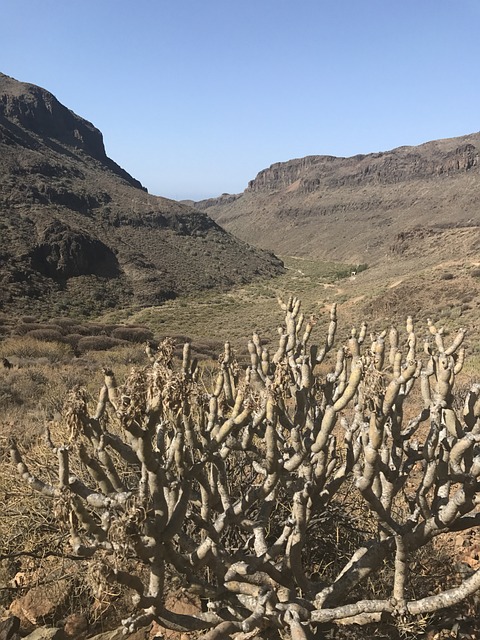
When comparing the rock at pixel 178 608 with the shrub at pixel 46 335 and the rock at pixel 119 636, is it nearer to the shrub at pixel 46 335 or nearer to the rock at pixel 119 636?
the rock at pixel 119 636

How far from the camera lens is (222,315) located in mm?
36969

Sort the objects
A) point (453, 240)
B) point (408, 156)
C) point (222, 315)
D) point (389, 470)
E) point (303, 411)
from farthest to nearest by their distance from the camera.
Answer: point (408, 156) < point (453, 240) < point (222, 315) < point (303, 411) < point (389, 470)

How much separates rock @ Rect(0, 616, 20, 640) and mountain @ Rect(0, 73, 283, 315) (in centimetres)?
3102

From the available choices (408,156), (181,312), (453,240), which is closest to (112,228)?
(181,312)

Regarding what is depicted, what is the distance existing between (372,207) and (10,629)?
99.6 metres

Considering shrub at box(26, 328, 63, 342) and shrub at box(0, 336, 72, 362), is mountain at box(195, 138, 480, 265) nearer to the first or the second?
shrub at box(26, 328, 63, 342)

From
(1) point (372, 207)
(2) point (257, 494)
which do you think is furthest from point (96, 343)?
(1) point (372, 207)

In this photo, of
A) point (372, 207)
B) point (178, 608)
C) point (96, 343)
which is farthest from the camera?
point (372, 207)

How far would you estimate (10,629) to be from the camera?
3.01 meters

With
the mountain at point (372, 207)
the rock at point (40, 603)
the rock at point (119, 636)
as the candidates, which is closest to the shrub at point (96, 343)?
the rock at point (40, 603)

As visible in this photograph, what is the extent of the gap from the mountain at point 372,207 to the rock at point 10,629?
42.1 metres

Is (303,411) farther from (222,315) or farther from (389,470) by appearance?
(222,315)

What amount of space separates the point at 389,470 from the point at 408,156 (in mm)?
129078

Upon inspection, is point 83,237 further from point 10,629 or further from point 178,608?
point 178,608
